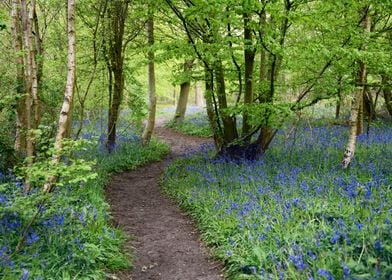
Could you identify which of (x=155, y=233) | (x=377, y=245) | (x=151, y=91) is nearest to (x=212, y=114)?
(x=151, y=91)

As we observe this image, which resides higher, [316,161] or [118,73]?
[118,73]

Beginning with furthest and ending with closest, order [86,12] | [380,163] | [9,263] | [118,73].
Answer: [118,73] < [86,12] < [380,163] < [9,263]

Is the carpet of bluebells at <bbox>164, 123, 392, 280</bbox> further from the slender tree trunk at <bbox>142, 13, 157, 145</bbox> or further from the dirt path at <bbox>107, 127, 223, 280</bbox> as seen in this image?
the slender tree trunk at <bbox>142, 13, 157, 145</bbox>

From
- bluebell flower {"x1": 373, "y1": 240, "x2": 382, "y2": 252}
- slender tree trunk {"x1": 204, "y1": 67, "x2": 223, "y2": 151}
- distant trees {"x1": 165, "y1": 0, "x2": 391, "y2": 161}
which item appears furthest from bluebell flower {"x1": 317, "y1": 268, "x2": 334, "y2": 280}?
slender tree trunk {"x1": 204, "y1": 67, "x2": 223, "y2": 151}

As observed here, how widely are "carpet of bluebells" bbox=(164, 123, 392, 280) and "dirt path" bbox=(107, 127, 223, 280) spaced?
29cm

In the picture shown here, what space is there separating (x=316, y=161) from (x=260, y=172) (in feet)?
A: 5.00

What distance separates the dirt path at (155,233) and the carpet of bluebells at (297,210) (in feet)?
0.96

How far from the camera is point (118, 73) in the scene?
1263 centimetres

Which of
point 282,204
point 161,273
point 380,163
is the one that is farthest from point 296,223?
point 380,163

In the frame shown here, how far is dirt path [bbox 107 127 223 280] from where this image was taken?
5.25m

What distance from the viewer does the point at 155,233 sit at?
6.76 meters

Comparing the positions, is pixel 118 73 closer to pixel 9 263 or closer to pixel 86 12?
pixel 86 12

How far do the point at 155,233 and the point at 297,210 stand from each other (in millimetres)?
2623

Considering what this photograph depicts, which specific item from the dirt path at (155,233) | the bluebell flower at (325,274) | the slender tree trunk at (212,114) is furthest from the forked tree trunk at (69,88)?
the slender tree trunk at (212,114)
